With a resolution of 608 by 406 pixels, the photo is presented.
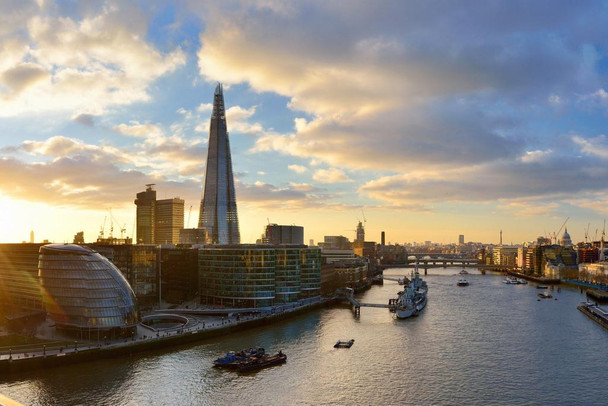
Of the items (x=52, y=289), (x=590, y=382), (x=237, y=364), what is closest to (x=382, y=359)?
(x=237, y=364)

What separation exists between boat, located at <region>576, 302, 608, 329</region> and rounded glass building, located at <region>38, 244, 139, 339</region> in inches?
3478

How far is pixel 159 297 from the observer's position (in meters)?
112

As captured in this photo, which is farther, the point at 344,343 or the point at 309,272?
the point at 309,272

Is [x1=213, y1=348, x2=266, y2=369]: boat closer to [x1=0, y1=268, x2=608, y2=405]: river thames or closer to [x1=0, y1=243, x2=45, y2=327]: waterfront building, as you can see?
[x1=0, y1=268, x2=608, y2=405]: river thames

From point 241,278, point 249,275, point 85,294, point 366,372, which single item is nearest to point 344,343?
point 366,372

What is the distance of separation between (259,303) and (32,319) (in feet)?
147

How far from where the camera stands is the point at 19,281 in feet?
320

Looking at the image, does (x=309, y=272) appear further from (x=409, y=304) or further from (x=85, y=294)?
(x=85, y=294)

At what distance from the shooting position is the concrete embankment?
60.9 m

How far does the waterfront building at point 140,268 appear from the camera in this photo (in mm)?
105312

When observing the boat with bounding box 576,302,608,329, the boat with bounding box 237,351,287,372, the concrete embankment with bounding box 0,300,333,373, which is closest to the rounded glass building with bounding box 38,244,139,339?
the concrete embankment with bounding box 0,300,333,373

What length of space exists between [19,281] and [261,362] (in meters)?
58.8

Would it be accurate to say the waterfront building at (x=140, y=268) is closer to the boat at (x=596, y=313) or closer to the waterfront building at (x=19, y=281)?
the waterfront building at (x=19, y=281)

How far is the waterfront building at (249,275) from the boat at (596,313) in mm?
65048
